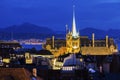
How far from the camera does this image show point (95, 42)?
166875 millimetres

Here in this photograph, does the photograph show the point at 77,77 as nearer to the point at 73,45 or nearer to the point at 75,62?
the point at 75,62

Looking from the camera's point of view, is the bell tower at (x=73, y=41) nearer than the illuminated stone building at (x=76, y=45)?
No

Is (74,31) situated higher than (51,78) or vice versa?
(74,31)

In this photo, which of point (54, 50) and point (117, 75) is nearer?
point (117, 75)

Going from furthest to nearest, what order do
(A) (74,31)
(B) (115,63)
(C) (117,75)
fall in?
(A) (74,31), (B) (115,63), (C) (117,75)

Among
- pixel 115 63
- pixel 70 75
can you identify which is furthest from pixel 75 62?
pixel 70 75

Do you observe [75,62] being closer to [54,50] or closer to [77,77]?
[77,77]

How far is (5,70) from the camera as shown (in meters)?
43.6

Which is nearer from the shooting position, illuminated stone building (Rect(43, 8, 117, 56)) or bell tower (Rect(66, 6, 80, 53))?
illuminated stone building (Rect(43, 8, 117, 56))

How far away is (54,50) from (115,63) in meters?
82.5

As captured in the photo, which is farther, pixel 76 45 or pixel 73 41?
pixel 73 41

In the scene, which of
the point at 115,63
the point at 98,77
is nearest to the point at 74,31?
the point at 115,63

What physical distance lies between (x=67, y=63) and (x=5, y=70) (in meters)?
37.0

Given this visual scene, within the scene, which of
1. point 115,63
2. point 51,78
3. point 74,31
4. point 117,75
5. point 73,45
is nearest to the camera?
point 117,75
